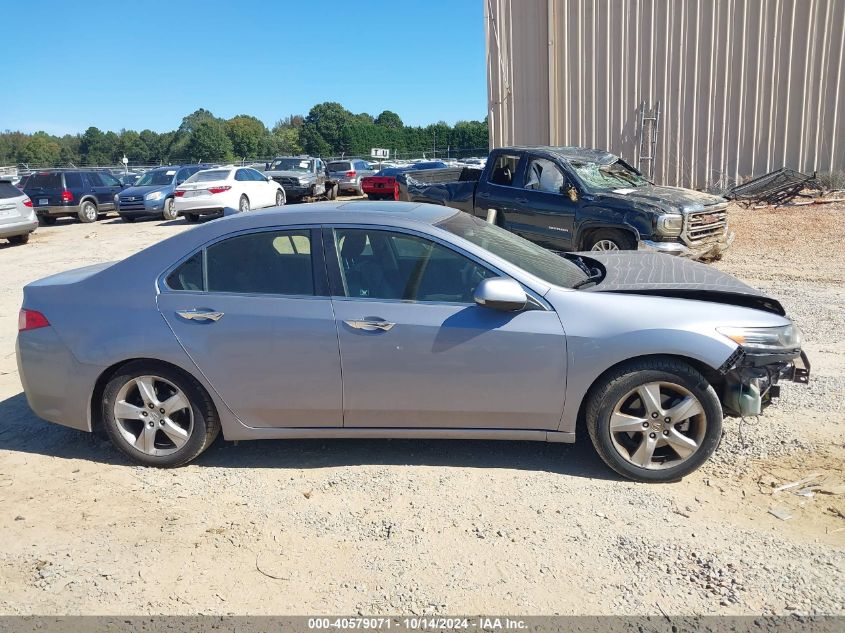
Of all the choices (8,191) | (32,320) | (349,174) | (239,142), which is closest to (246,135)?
(239,142)

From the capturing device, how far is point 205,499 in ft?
13.6

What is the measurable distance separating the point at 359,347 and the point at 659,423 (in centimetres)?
176

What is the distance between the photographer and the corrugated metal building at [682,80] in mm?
19531

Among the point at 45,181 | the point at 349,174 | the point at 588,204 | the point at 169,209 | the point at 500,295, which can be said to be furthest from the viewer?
the point at 349,174

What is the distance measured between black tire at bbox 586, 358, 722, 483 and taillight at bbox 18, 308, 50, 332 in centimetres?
345

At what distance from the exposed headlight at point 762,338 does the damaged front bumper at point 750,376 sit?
39mm

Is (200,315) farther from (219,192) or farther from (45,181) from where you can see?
(45,181)

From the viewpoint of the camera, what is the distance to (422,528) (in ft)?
12.2

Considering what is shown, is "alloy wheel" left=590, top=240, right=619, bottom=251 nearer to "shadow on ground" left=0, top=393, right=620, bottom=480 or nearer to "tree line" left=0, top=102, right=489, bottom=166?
"shadow on ground" left=0, top=393, right=620, bottom=480

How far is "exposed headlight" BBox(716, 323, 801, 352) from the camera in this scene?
154 inches

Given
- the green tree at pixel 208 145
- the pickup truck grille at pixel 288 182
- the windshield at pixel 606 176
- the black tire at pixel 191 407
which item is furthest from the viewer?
the green tree at pixel 208 145

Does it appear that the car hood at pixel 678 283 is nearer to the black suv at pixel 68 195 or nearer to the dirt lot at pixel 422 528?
the dirt lot at pixel 422 528

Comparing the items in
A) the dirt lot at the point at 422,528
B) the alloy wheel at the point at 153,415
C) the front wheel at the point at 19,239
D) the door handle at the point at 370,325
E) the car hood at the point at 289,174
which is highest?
the car hood at the point at 289,174

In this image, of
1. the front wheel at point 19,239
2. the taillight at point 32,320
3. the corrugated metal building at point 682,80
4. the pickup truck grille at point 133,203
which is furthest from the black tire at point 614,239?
the pickup truck grille at point 133,203
